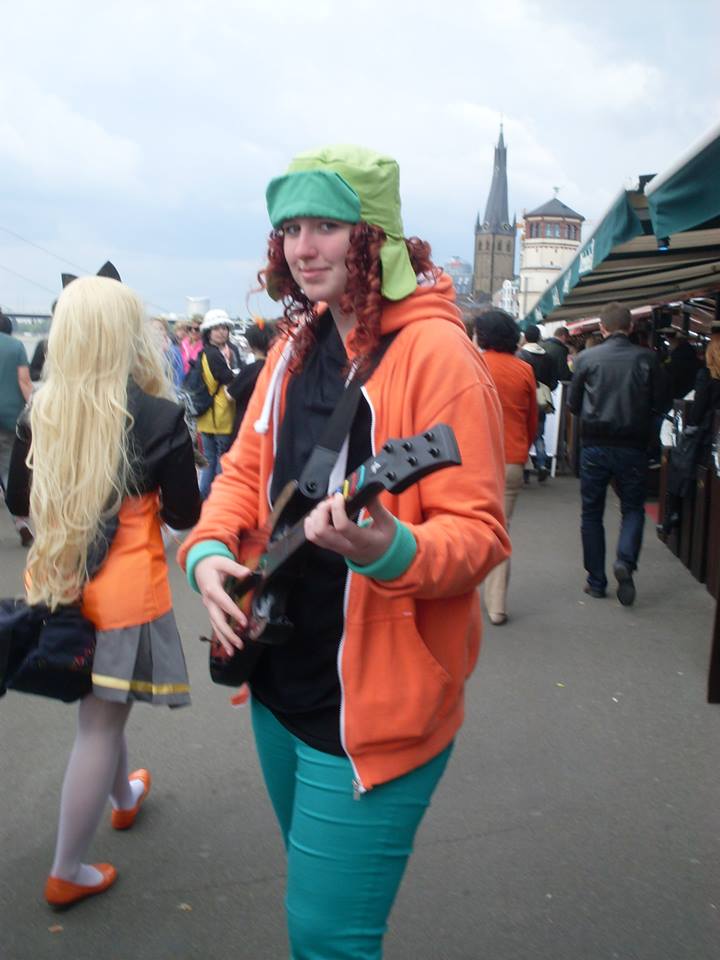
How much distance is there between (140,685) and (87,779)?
→ 1.16 feet

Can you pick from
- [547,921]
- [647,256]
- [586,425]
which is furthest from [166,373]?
[647,256]

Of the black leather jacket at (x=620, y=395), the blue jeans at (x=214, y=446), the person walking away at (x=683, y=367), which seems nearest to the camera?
the black leather jacket at (x=620, y=395)

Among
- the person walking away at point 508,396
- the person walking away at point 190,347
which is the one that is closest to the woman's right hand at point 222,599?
the person walking away at point 508,396

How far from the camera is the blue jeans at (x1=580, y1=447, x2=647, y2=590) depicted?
6156 mm

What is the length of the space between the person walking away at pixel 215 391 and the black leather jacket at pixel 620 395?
12.5ft

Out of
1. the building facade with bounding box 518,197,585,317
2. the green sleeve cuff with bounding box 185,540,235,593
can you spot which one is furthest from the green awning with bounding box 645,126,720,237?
the building facade with bounding box 518,197,585,317

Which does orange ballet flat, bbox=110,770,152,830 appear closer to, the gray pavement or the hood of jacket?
the gray pavement

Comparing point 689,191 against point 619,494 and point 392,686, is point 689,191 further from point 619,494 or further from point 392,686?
point 619,494

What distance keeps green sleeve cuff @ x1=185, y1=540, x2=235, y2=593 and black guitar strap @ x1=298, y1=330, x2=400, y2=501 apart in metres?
0.25

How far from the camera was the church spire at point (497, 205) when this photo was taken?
112625mm

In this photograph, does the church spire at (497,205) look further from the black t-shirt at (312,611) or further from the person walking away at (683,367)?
the black t-shirt at (312,611)

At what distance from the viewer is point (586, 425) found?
20.4ft

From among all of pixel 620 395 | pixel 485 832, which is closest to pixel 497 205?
pixel 620 395

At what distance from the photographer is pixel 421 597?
1.57 m
